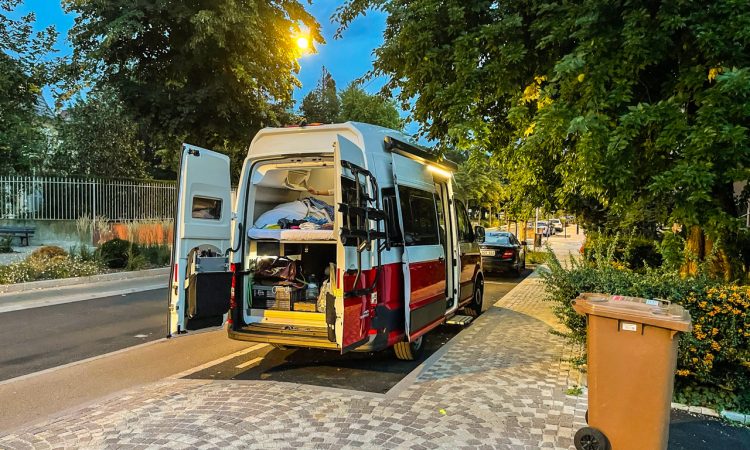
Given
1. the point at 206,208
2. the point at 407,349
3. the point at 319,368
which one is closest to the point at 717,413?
the point at 407,349

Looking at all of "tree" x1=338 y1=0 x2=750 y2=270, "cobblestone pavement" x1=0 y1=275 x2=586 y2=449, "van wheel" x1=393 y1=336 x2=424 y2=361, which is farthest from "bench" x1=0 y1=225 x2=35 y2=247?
"van wheel" x1=393 y1=336 x2=424 y2=361

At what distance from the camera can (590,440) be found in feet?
11.8

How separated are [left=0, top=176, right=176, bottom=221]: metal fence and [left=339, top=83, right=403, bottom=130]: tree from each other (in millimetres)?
Result: 12604

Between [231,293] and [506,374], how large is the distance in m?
3.17

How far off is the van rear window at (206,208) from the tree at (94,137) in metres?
20.1

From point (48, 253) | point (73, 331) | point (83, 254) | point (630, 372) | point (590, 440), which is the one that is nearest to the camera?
point (630, 372)

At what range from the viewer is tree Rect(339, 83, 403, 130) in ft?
91.5

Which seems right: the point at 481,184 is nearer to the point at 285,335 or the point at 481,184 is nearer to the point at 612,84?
the point at 612,84

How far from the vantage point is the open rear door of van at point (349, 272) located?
476 centimetres

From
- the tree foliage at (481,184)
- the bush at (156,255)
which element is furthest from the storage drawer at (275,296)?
the tree foliage at (481,184)

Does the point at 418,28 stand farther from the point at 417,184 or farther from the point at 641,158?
the point at 641,158

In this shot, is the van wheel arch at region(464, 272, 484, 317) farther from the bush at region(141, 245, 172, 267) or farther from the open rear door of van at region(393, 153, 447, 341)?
the bush at region(141, 245, 172, 267)

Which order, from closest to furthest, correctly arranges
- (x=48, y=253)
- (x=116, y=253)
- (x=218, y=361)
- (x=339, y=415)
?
(x=339, y=415), (x=218, y=361), (x=48, y=253), (x=116, y=253)

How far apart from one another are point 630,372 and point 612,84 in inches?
118
